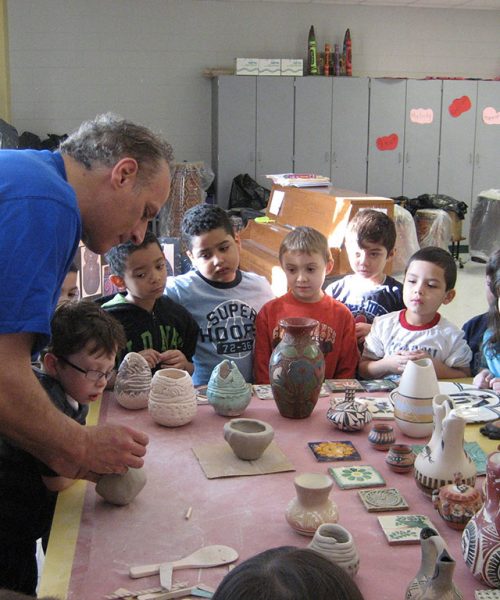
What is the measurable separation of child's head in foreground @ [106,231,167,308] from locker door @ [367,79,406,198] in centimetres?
716

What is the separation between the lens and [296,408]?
1.81 m

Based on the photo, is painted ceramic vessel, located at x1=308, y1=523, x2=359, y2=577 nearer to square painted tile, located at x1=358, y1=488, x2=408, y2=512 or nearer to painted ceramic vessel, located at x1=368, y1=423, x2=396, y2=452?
square painted tile, located at x1=358, y1=488, x2=408, y2=512

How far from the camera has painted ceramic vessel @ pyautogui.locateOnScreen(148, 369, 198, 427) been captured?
1747 millimetres

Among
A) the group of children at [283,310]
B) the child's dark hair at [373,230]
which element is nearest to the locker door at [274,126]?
the child's dark hair at [373,230]

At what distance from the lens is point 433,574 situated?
3.14 ft

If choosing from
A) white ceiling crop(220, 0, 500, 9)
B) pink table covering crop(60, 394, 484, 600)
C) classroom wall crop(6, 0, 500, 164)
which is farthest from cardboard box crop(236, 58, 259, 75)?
pink table covering crop(60, 394, 484, 600)

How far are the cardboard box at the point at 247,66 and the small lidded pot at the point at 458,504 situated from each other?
25.6 feet

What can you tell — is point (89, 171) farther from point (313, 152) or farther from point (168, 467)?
point (313, 152)

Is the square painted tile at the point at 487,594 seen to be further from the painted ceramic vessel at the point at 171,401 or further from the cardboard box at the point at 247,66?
the cardboard box at the point at 247,66

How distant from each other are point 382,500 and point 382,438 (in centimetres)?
28

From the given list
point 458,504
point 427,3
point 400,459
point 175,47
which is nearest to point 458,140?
point 427,3

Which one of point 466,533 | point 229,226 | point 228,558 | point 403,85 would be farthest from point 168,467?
point 403,85

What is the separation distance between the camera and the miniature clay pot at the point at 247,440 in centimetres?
152

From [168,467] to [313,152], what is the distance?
7.68m
